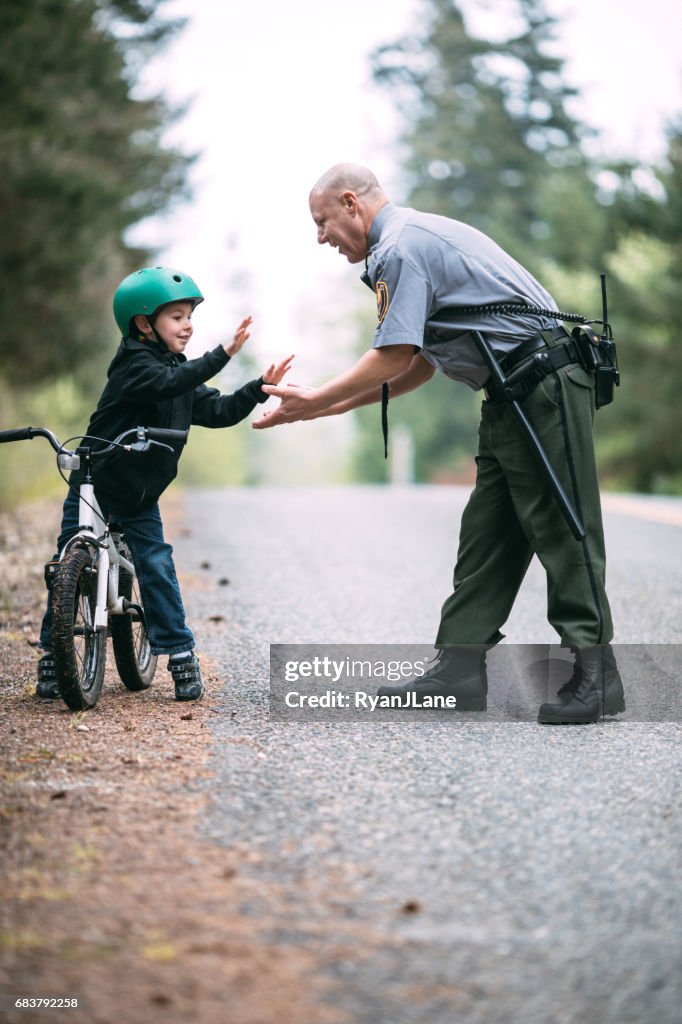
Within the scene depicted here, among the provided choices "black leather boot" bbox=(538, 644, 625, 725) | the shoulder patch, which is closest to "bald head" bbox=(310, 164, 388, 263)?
the shoulder patch

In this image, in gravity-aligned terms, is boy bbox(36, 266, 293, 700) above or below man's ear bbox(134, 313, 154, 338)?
below

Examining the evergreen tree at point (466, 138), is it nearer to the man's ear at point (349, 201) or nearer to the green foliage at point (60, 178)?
the green foliage at point (60, 178)

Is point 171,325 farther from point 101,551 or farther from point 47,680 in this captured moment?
point 47,680

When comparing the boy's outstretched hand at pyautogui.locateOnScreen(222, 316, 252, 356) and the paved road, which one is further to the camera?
the boy's outstretched hand at pyautogui.locateOnScreen(222, 316, 252, 356)

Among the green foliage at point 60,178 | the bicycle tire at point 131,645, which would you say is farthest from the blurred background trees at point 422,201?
the bicycle tire at point 131,645

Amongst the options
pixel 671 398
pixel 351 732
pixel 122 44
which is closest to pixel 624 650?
pixel 351 732

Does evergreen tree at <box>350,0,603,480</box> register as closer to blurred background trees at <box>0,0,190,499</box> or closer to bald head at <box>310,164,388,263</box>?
blurred background trees at <box>0,0,190,499</box>

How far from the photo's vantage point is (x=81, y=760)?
3.90 metres

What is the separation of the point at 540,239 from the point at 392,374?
3000 cm

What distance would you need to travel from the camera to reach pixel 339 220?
4.65 meters

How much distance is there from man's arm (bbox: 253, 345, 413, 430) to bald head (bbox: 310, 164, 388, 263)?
0.45m

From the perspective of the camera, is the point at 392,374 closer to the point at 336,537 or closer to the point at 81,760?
the point at 81,760

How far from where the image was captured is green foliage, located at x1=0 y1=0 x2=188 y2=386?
1717 centimetres

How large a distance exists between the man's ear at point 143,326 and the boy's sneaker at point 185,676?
1.21 metres
